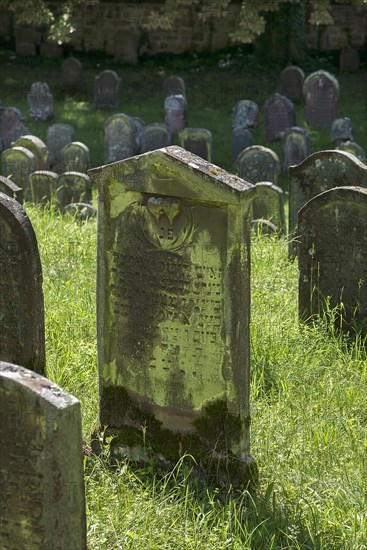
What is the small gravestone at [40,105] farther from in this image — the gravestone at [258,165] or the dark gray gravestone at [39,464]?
the dark gray gravestone at [39,464]

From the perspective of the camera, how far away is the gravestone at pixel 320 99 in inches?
694

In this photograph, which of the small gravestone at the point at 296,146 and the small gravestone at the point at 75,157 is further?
the small gravestone at the point at 296,146

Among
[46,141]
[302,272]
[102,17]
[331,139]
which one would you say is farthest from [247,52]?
[302,272]

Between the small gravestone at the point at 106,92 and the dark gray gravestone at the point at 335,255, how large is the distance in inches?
508

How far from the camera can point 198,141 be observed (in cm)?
1470

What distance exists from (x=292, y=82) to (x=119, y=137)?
602cm

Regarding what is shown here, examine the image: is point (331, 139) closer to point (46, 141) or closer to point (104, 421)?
point (46, 141)

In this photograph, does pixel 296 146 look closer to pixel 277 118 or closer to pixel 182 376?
pixel 277 118

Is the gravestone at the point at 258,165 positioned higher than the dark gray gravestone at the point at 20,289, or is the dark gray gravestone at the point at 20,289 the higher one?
the dark gray gravestone at the point at 20,289

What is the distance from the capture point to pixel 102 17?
24.5 m

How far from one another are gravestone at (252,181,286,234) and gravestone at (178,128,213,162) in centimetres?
408

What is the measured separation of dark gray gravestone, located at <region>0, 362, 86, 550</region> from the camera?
12.0ft

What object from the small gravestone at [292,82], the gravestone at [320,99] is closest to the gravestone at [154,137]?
the gravestone at [320,99]

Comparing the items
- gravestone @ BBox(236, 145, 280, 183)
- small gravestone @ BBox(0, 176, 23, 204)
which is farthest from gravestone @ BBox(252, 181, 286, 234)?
small gravestone @ BBox(0, 176, 23, 204)
